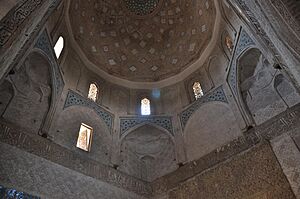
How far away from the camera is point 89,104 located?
27.0 ft

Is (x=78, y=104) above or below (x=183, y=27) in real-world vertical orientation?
below

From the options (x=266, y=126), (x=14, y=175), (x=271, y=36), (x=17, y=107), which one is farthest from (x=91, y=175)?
(x=271, y=36)

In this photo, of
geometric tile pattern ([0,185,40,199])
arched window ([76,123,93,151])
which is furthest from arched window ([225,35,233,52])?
geometric tile pattern ([0,185,40,199])

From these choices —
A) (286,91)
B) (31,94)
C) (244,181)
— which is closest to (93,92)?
(31,94)

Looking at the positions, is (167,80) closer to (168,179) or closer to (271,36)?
(168,179)

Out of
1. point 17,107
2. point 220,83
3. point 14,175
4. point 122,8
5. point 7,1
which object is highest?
point 122,8

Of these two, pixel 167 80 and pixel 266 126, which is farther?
pixel 167 80

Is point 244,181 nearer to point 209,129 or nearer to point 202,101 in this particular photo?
point 209,129

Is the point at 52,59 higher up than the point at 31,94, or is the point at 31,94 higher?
the point at 52,59

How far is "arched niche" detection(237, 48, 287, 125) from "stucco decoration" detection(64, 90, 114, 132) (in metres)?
4.27

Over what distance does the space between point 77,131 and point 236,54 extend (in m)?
5.31

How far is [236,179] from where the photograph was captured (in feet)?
20.4

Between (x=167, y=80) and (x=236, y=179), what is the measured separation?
5.17m

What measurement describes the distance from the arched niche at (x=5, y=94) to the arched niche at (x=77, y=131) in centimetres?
128
